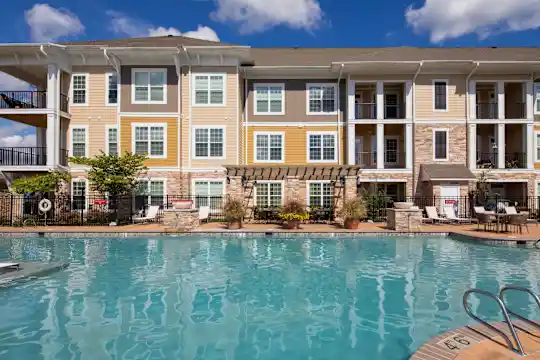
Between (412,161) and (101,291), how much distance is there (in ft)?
67.0

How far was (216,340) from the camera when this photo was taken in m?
5.52

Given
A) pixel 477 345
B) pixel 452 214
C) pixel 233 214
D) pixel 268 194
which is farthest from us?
pixel 268 194

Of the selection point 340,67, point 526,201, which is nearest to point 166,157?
point 340,67

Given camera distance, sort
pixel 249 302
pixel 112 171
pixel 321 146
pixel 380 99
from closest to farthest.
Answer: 1. pixel 249 302
2. pixel 112 171
3. pixel 380 99
4. pixel 321 146

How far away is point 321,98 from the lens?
2398cm

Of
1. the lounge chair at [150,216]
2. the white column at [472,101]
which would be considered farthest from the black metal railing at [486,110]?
the lounge chair at [150,216]

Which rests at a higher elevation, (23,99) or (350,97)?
(350,97)

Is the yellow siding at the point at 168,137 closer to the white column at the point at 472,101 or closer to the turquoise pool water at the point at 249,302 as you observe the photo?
the turquoise pool water at the point at 249,302

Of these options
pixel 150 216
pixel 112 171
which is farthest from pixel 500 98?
pixel 112 171

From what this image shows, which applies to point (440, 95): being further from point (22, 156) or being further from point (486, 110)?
point (22, 156)

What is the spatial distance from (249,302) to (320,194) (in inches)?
641

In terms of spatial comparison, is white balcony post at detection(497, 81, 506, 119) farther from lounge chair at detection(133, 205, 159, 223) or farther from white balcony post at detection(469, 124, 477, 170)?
lounge chair at detection(133, 205, 159, 223)

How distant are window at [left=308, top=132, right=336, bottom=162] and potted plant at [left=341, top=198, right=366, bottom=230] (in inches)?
283

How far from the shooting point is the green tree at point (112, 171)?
19.3 metres
